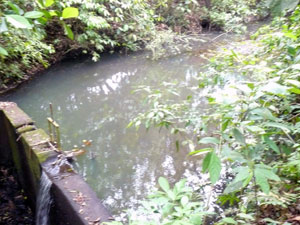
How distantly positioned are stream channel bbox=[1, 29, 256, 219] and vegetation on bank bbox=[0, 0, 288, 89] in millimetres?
321

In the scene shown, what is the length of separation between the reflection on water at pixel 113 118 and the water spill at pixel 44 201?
0.68 m

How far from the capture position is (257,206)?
1373mm

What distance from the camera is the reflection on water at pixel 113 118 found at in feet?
11.1

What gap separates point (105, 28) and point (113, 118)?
3812mm

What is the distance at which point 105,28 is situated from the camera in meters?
7.81

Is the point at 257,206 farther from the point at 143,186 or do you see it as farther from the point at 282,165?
the point at 143,186

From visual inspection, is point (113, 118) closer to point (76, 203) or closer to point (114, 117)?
point (114, 117)

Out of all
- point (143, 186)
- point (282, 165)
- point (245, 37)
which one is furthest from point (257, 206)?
point (245, 37)

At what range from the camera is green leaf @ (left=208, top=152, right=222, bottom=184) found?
1.08m

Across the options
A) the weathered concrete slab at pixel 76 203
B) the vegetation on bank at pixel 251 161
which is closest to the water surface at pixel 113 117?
the weathered concrete slab at pixel 76 203

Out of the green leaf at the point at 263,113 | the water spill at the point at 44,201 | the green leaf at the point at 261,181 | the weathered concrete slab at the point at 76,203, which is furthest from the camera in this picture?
the water spill at the point at 44,201

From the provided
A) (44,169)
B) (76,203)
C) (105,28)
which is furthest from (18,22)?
(105,28)

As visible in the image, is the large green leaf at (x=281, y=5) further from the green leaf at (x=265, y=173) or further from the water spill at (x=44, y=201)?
the water spill at (x=44, y=201)

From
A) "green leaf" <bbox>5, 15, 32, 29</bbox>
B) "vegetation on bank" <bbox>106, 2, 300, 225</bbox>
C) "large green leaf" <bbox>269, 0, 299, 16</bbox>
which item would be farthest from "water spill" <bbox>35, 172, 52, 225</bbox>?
"large green leaf" <bbox>269, 0, 299, 16</bbox>
